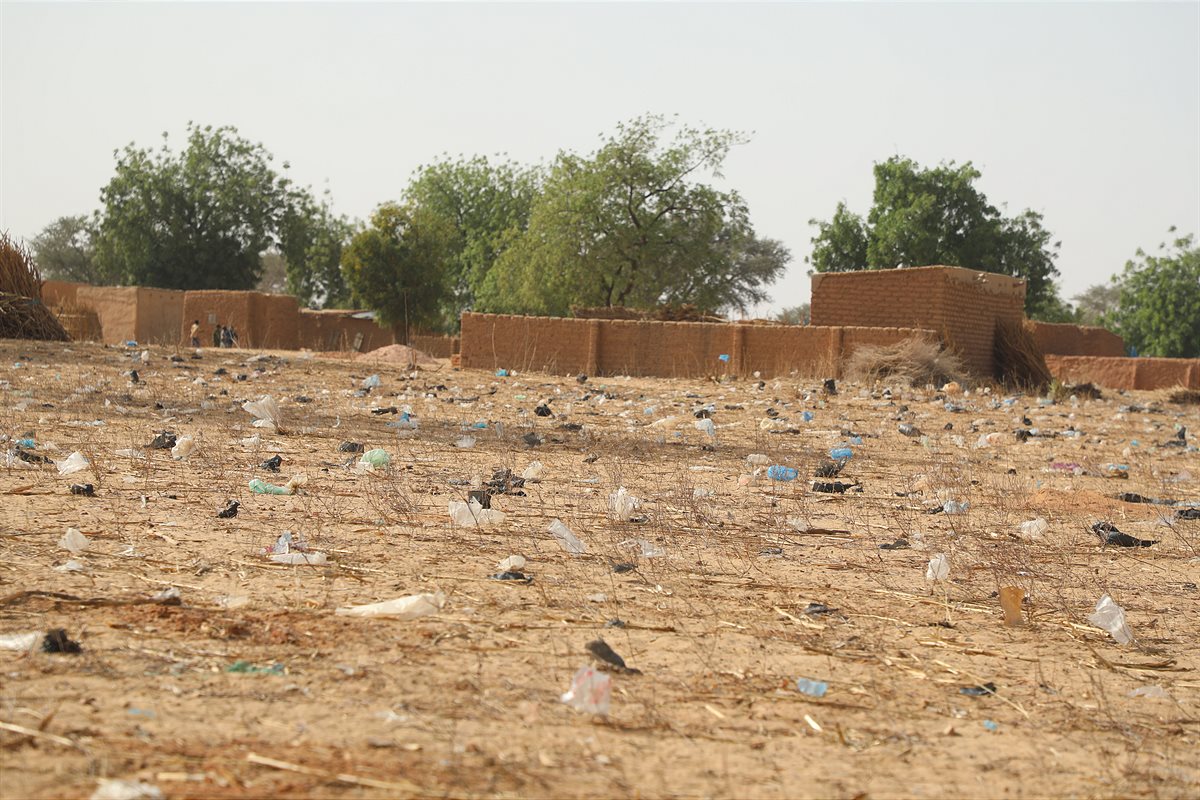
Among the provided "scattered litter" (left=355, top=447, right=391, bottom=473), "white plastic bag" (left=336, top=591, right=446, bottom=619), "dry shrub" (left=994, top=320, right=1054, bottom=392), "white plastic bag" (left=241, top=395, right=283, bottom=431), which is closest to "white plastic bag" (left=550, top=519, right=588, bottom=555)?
"white plastic bag" (left=336, top=591, right=446, bottom=619)

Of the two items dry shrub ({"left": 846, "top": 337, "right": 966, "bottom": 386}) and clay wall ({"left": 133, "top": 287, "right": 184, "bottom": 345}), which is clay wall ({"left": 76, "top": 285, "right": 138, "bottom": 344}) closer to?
clay wall ({"left": 133, "top": 287, "right": 184, "bottom": 345})

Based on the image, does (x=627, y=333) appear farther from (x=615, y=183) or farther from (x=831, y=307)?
(x=615, y=183)

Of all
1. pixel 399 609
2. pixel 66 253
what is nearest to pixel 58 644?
pixel 399 609

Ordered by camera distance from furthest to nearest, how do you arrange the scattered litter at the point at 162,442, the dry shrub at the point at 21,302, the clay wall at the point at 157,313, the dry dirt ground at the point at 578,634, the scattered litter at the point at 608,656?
1. the clay wall at the point at 157,313
2. the dry shrub at the point at 21,302
3. the scattered litter at the point at 162,442
4. the scattered litter at the point at 608,656
5. the dry dirt ground at the point at 578,634

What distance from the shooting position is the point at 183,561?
3561 mm

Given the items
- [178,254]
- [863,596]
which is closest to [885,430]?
[863,596]

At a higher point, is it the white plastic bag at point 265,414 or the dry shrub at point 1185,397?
the dry shrub at point 1185,397

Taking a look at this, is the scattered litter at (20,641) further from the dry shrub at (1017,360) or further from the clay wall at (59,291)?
the clay wall at (59,291)

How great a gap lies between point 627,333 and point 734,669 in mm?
11911

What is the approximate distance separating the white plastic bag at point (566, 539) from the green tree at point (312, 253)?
3498 centimetres

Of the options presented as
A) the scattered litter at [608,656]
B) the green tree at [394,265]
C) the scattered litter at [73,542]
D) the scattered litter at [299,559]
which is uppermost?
the green tree at [394,265]

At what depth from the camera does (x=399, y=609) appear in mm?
3117

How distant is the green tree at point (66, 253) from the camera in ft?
152

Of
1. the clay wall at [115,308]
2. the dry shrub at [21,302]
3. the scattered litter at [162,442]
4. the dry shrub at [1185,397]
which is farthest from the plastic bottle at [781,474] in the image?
the clay wall at [115,308]
